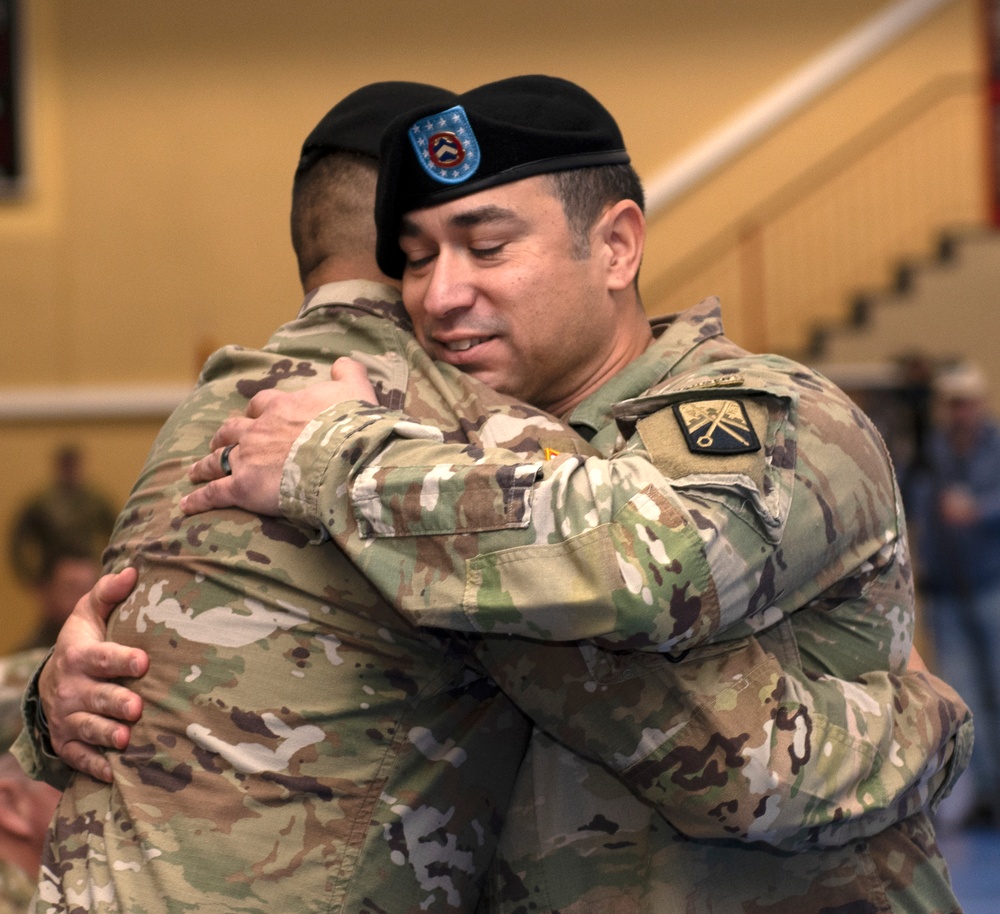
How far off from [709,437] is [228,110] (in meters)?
8.57

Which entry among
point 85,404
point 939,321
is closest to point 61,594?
point 85,404

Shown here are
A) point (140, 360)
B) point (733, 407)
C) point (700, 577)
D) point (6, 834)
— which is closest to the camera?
point (700, 577)

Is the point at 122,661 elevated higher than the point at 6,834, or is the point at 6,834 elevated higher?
the point at 122,661

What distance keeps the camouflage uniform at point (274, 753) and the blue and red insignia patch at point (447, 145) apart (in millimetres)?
482

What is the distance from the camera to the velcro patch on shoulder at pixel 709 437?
1.42 meters

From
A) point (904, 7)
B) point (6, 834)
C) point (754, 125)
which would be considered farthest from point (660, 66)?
point (6, 834)

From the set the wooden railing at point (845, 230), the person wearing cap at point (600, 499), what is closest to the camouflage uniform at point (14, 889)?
the person wearing cap at point (600, 499)

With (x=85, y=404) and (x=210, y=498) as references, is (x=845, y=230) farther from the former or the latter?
(x=210, y=498)

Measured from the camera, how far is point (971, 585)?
5836 mm

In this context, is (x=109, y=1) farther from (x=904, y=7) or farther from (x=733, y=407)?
(x=733, y=407)

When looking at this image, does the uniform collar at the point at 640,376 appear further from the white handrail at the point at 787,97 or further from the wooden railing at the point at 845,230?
the white handrail at the point at 787,97

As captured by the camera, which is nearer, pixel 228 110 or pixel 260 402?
pixel 260 402

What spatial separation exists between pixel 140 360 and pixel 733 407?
834 centimetres

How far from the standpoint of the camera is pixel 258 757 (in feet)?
4.86
